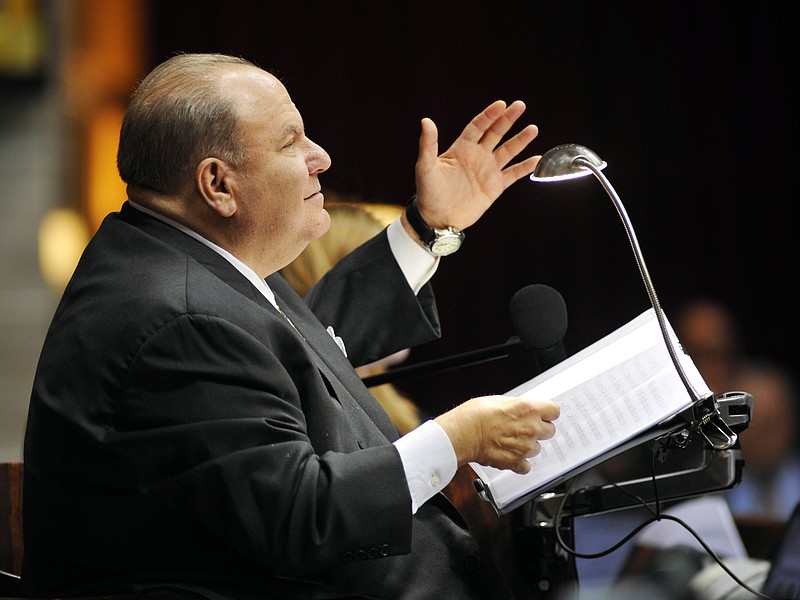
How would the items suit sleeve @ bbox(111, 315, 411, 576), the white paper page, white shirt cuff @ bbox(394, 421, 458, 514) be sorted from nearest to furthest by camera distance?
1. suit sleeve @ bbox(111, 315, 411, 576)
2. white shirt cuff @ bbox(394, 421, 458, 514)
3. the white paper page

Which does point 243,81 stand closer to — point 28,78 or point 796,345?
point 28,78

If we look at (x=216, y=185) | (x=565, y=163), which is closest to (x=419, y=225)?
(x=565, y=163)

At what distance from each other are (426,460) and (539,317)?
46cm

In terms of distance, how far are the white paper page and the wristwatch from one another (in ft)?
1.84

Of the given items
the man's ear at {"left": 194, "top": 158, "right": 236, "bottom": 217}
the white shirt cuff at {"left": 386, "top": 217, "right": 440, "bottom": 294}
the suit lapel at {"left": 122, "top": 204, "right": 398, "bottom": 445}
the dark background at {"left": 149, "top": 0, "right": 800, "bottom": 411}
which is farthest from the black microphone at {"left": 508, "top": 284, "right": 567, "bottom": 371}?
the dark background at {"left": 149, "top": 0, "right": 800, "bottom": 411}

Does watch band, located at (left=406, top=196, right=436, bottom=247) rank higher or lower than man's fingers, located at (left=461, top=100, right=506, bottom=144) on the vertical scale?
lower

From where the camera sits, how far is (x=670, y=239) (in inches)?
166

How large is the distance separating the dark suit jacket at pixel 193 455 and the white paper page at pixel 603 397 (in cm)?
23

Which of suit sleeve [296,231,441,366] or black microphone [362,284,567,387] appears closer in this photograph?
black microphone [362,284,567,387]

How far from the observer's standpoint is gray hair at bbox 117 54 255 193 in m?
1.66

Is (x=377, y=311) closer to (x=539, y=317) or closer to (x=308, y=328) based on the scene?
(x=308, y=328)

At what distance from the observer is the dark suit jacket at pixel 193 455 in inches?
54.2

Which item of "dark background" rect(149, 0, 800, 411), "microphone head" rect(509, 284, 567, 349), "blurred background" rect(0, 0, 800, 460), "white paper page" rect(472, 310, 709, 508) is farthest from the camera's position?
"dark background" rect(149, 0, 800, 411)

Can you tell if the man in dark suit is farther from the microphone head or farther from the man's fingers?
the man's fingers
